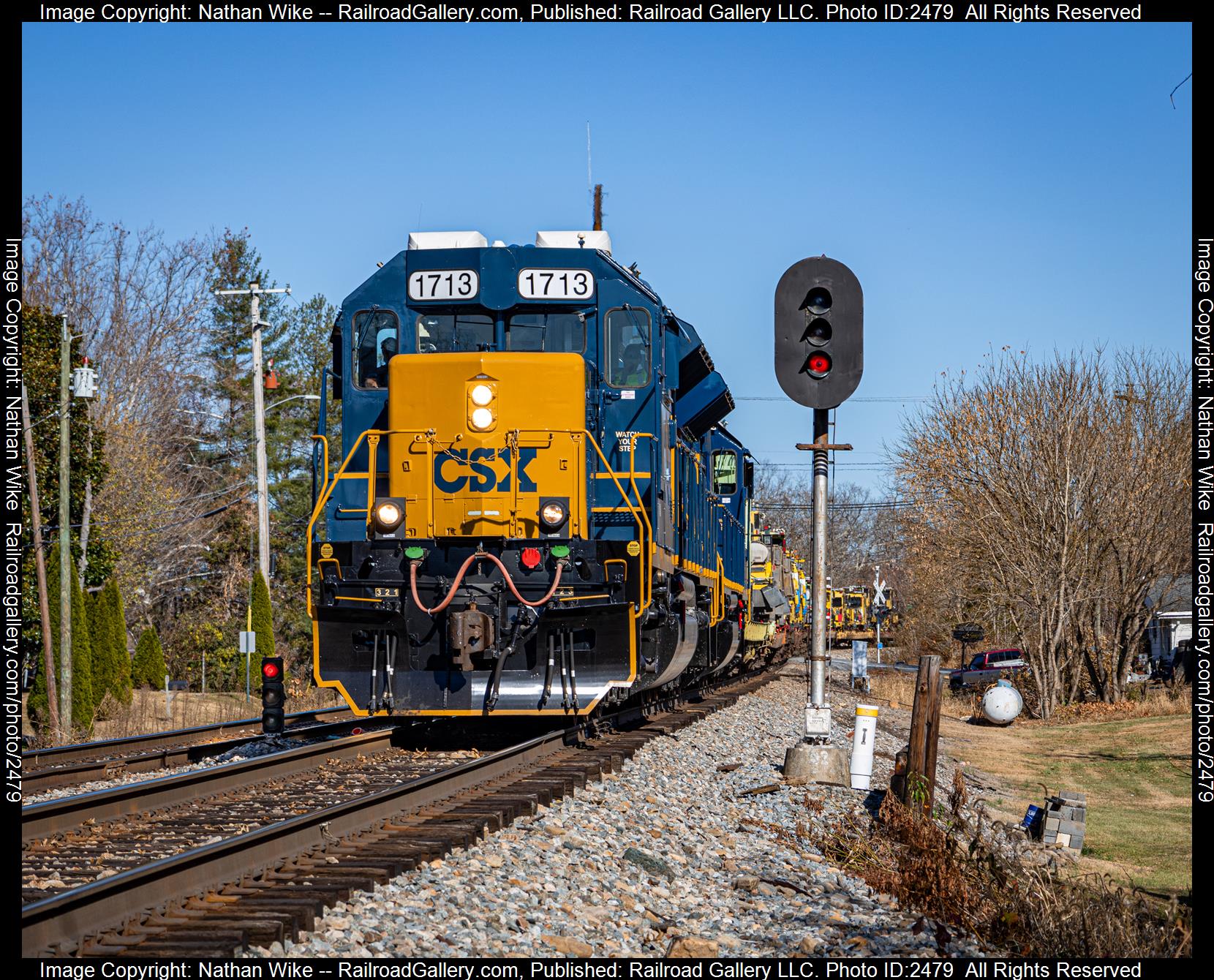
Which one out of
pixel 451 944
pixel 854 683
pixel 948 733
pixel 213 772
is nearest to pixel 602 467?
pixel 213 772


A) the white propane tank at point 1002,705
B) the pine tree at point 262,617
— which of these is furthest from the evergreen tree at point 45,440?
the white propane tank at point 1002,705

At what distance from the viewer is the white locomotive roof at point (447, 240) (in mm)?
12352

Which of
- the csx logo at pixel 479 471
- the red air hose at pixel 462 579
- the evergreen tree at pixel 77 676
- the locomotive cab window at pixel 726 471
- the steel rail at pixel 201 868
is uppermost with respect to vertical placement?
the locomotive cab window at pixel 726 471

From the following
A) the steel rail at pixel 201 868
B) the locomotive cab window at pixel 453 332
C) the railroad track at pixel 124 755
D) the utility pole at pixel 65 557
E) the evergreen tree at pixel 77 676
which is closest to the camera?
the steel rail at pixel 201 868

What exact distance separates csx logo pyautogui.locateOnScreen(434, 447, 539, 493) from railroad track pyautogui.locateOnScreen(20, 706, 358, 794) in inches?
131

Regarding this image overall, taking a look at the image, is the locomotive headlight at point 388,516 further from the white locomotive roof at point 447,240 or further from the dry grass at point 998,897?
the dry grass at point 998,897

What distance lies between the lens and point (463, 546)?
11.0 meters

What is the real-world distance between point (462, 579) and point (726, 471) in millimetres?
10304

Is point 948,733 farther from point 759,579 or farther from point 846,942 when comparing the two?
point 846,942

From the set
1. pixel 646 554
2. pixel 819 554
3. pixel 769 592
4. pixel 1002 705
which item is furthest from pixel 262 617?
pixel 819 554

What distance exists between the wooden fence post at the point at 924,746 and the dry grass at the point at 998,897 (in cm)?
52

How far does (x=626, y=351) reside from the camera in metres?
12.3

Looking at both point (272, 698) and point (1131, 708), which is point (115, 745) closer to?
point (272, 698)

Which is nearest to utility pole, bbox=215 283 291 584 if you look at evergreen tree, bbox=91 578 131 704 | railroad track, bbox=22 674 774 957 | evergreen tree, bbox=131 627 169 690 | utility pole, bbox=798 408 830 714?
evergreen tree, bbox=91 578 131 704
